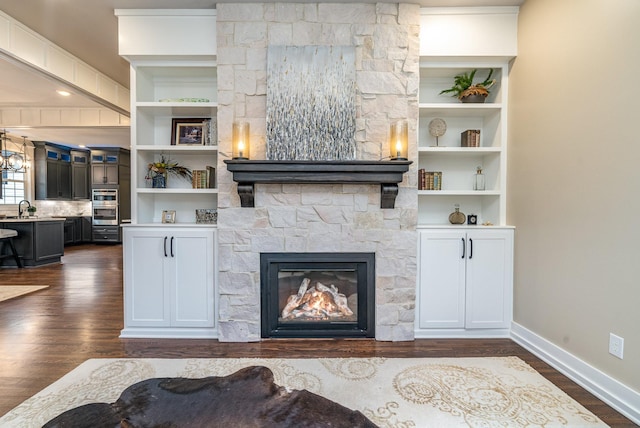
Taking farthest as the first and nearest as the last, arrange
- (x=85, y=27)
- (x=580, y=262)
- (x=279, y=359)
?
(x=85, y=27)
(x=279, y=359)
(x=580, y=262)

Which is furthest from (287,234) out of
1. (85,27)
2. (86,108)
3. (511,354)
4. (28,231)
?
(28,231)

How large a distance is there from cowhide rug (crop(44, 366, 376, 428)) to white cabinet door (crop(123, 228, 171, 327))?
1.74m

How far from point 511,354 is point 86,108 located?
7236 millimetres

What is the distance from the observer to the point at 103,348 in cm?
269

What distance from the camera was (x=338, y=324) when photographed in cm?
285

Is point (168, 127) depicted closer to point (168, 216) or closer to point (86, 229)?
point (168, 216)

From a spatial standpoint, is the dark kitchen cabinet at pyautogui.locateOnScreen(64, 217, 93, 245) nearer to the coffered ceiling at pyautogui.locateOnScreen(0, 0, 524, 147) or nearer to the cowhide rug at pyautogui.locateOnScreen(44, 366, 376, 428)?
the coffered ceiling at pyautogui.locateOnScreen(0, 0, 524, 147)

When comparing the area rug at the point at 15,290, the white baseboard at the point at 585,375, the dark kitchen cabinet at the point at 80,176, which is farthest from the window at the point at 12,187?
the white baseboard at the point at 585,375

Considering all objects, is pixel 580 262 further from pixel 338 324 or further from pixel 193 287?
pixel 193 287

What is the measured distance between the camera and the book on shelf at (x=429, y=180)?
3.12 meters

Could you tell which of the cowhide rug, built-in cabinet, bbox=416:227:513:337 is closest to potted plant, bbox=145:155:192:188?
the cowhide rug

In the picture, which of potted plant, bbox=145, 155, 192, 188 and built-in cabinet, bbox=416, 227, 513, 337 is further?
potted plant, bbox=145, 155, 192, 188

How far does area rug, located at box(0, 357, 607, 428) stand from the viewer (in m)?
1.80

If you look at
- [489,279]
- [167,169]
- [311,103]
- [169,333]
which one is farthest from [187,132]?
[489,279]
